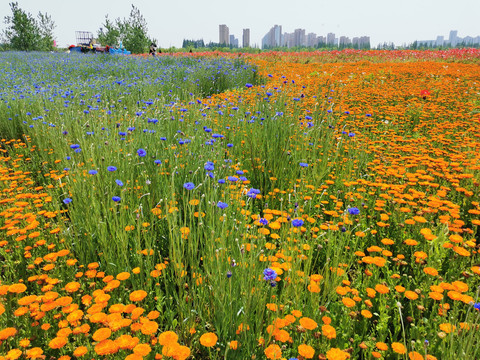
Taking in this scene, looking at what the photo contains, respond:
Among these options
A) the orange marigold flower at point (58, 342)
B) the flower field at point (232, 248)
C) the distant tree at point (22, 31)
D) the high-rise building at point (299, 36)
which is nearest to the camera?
the orange marigold flower at point (58, 342)

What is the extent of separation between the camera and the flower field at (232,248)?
1.50 m

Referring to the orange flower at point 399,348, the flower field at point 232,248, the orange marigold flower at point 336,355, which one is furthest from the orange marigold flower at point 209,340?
the orange flower at point 399,348

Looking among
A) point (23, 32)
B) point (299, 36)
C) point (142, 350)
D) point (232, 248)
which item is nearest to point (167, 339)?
point (142, 350)

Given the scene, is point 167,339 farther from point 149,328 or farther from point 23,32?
point 23,32

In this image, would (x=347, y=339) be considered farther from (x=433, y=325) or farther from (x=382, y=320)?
(x=433, y=325)

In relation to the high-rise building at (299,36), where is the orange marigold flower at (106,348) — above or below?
below

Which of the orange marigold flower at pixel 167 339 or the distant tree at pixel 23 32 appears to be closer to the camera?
the orange marigold flower at pixel 167 339

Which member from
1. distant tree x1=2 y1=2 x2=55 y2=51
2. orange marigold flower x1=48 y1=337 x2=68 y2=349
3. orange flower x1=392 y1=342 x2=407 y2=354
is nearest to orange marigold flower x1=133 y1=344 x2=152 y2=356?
orange marigold flower x1=48 y1=337 x2=68 y2=349

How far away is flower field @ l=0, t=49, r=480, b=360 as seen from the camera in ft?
4.91

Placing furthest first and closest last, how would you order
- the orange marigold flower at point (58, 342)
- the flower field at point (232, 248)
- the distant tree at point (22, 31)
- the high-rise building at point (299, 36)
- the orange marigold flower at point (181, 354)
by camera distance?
the high-rise building at point (299, 36), the distant tree at point (22, 31), the flower field at point (232, 248), the orange marigold flower at point (58, 342), the orange marigold flower at point (181, 354)

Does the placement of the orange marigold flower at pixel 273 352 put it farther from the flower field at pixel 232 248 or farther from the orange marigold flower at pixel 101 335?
the orange marigold flower at pixel 101 335

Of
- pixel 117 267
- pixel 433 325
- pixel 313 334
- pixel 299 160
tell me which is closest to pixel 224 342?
pixel 313 334

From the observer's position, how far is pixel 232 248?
5.67 ft

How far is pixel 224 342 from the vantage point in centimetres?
Answer: 157
